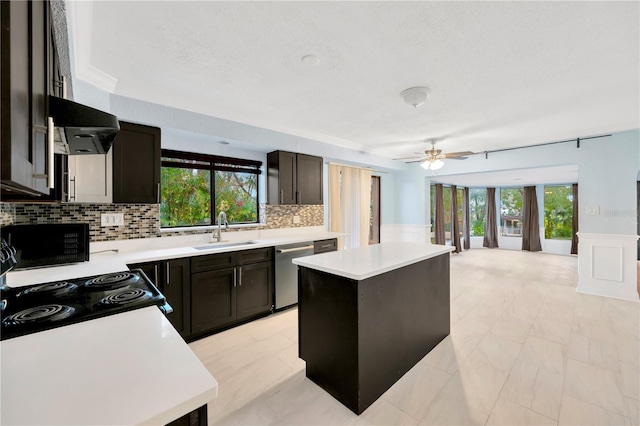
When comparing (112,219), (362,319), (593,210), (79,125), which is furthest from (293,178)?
(593,210)

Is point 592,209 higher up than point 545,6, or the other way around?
point 545,6

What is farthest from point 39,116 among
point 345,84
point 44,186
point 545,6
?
point 545,6

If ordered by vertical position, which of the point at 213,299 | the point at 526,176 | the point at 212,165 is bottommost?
the point at 213,299

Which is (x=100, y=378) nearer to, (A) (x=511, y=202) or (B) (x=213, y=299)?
(B) (x=213, y=299)

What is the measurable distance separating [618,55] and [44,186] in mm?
3362

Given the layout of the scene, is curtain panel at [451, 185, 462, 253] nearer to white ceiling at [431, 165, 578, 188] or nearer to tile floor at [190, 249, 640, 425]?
white ceiling at [431, 165, 578, 188]

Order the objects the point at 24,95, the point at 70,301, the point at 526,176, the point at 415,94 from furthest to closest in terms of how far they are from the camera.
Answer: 1. the point at 526,176
2. the point at 415,94
3. the point at 70,301
4. the point at 24,95

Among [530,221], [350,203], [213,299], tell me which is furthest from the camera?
[530,221]

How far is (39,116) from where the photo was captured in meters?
0.72

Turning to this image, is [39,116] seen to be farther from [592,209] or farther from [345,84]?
[592,209]

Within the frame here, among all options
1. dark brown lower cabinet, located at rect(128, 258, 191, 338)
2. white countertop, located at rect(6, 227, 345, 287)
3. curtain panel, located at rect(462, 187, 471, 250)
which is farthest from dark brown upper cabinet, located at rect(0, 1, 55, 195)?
curtain panel, located at rect(462, 187, 471, 250)

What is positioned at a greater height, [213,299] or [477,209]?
[477,209]

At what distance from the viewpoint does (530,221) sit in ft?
27.0

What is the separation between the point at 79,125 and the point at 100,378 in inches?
32.6
